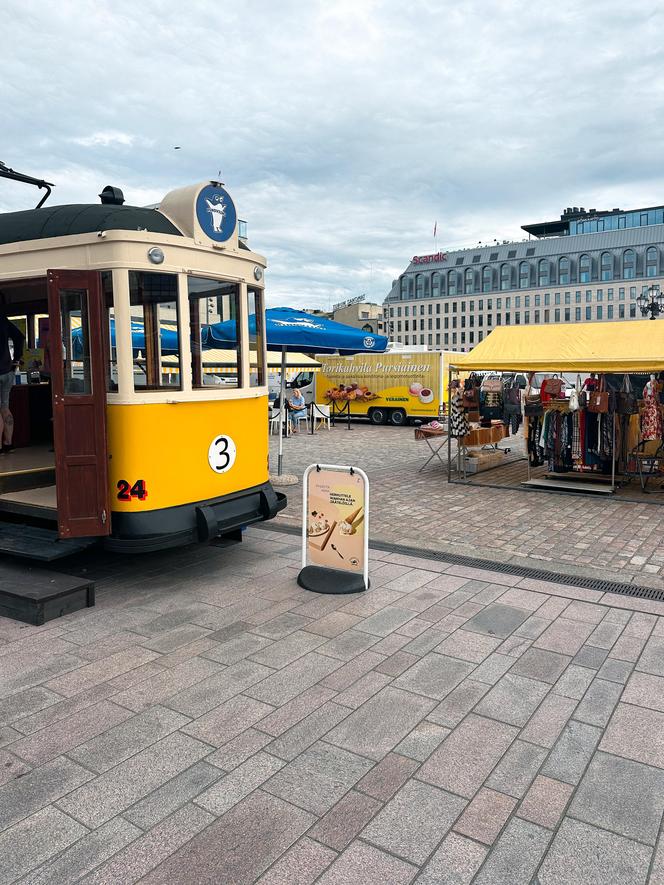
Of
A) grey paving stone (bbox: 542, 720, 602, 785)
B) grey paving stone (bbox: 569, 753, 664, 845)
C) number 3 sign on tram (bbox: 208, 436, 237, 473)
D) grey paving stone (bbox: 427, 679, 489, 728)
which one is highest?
number 3 sign on tram (bbox: 208, 436, 237, 473)

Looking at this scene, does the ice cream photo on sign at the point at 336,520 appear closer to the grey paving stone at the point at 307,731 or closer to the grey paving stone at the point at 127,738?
the grey paving stone at the point at 307,731

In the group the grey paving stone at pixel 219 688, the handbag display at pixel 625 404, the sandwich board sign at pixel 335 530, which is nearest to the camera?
the grey paving stone at pixel 219 688

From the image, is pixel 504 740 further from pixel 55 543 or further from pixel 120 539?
pixel 55 543

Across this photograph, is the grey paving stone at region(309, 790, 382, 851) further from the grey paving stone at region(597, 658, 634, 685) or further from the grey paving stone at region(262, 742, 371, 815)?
the grey paving stone at region(597, 658, 634, 685)

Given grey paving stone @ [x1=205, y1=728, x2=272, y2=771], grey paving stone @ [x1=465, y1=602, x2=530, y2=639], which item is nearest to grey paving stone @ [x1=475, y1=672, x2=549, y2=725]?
grey paving stone @ [x1=465, y1=602, x2=530, y2=639]

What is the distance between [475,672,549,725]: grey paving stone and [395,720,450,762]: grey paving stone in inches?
12.7

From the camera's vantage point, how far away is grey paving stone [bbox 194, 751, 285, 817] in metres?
2.90

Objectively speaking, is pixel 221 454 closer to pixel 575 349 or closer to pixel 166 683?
pixel 166 683

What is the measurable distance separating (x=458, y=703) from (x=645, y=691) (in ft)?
3.76

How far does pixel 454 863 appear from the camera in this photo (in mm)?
2553

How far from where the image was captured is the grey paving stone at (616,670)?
4.14 m

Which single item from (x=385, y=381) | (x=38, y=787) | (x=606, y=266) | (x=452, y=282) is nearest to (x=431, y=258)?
(x=452, y=282)

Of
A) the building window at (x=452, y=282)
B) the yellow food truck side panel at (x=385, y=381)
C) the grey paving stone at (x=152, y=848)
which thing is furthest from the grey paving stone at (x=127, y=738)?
the building window at (x=452, y=282)

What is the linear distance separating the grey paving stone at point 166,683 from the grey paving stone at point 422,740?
133 centimetres
